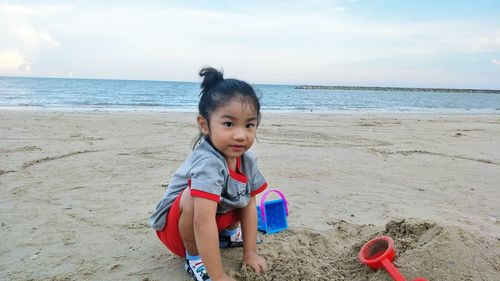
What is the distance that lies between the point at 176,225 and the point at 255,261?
0.48 meters

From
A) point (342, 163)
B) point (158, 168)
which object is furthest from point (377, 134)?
point (158, 168)

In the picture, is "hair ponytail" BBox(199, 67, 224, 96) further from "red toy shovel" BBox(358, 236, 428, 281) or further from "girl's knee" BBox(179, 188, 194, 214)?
"red toy shovel" BBox(358, 236, 428, 281)

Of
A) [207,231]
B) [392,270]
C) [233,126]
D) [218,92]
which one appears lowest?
[392,270]

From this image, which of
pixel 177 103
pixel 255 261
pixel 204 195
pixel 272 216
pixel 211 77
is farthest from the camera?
pixel 177 103

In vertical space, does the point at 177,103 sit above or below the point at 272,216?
below

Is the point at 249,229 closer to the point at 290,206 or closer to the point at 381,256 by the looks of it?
the point at 381,256

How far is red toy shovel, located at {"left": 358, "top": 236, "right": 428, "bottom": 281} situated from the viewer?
6.32 ft

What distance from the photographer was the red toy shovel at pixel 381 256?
1.93 meters

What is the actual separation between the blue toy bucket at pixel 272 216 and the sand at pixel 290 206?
10cm

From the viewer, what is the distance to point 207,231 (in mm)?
1942

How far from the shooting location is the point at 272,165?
16.6 ft

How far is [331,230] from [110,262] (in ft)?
4.93

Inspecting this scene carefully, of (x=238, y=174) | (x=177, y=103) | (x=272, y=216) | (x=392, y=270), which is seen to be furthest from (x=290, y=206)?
(x=177, y=103)

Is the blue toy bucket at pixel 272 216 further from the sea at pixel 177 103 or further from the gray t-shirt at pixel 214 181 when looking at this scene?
the sea at pixel 177 103
